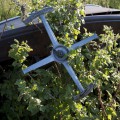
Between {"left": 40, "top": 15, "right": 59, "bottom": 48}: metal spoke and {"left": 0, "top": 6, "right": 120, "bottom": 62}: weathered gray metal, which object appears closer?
{"left": 40, "top": 15, "right": 59, "bottom": 48}: metal spoke

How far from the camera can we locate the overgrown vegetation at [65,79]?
2531mm

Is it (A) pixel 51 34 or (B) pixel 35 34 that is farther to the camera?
(B) pixel 35 34

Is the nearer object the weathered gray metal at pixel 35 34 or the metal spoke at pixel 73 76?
the metal spoke at pixel 73 76

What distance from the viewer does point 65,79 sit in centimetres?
275

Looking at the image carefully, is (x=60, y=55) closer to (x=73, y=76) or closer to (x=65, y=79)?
(x=73, y=76)

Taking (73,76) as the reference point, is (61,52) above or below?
above

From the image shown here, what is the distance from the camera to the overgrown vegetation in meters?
2.53

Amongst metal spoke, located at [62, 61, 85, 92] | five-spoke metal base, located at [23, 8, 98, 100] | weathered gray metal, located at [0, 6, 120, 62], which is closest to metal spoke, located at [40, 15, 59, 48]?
five-spoke metal base, located at [23, 8, 98, 100]

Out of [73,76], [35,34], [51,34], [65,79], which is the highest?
[51,34]

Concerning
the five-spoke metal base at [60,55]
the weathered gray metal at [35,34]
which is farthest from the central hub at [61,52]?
the weathered gray metal at [35,34]

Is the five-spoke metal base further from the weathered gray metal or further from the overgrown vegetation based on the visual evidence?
the weathered gray metal

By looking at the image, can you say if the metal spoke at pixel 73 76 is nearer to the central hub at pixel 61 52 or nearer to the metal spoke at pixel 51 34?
the central hub at pixel 61 52

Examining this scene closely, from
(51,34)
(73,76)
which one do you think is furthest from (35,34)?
(73,76)

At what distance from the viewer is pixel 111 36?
2605 mm
